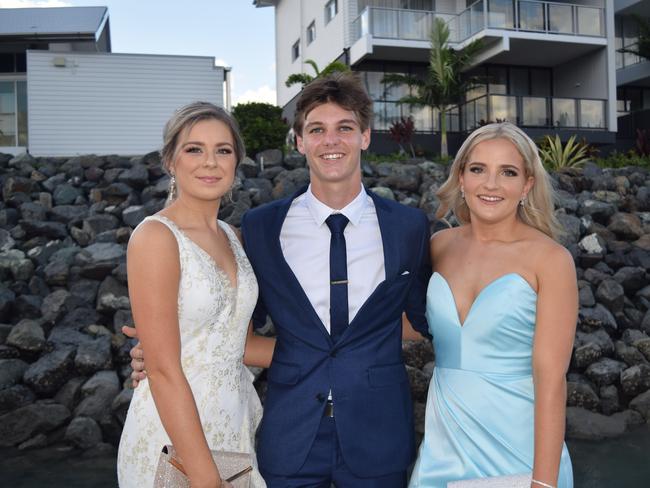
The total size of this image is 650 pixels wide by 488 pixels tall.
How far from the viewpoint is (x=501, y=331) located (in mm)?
2973

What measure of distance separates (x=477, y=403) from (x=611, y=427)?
580 cm

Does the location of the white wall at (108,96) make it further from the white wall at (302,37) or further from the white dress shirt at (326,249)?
the white dress shirt at (326,249)

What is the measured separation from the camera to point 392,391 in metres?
3.09

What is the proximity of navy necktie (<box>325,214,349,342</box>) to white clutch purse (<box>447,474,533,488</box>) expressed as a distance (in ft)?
2.80

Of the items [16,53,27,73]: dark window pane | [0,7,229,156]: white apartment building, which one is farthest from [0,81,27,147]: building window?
[0,7,229,156]: white apartment building

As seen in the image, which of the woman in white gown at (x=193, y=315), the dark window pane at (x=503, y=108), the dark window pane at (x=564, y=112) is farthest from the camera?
the dark window pane at (x=564, y=112)

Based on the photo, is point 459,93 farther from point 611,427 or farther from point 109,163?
point 611,427

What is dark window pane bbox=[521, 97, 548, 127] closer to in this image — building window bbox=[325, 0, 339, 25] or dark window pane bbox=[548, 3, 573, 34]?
dark window pane bbox=[548, 3, 573, 34]

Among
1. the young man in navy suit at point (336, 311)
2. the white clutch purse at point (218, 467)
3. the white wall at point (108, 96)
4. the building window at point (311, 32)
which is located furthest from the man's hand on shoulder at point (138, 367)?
the building window at point (311, 32)

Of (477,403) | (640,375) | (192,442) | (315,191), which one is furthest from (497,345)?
(640,375)

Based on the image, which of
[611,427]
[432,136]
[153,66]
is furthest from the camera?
[432,136]

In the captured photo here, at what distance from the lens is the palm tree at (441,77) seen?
2008 centimetres

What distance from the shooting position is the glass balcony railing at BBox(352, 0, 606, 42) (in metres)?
21.2

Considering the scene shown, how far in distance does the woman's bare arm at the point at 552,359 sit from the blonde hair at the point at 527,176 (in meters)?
0.43
